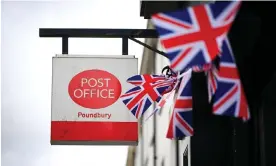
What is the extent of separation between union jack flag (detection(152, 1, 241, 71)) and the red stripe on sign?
18.3 ft

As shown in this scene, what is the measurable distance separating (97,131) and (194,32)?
18.8 ft

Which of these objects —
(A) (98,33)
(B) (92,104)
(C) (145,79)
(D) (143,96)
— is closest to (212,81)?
(D) (143,96)

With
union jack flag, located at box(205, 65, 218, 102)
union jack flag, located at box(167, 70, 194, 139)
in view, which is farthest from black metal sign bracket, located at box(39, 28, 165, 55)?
union jack flag, located at box(205, 65, 218, 102)

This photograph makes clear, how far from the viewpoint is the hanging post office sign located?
9.58 metres

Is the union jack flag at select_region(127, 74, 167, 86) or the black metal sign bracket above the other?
the black metal sign bracket

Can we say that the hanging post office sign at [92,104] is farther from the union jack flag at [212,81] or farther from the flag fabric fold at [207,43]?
the flag fabric fold at [207,43]

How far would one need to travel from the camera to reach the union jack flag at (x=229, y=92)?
Answer: 414 centimetres

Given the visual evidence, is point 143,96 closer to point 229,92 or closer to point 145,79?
point 145,79

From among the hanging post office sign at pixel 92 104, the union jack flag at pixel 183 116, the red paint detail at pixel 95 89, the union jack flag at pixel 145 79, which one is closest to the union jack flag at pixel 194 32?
the union jack flag at pixel 183 116

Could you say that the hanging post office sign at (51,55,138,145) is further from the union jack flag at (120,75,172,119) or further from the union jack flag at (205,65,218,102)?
the union jack flag at (205,65,218,102)

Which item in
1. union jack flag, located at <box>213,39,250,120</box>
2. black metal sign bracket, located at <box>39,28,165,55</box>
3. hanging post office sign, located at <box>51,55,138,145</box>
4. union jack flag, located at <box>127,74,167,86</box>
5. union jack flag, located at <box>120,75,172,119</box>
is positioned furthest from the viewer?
hanging post office sign, located at <box>51,55,138,145</box>

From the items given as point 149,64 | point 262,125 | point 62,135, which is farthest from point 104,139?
point 149,64

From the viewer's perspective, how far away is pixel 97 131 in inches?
380

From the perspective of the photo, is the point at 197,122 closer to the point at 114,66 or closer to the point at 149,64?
the point at 114,66
